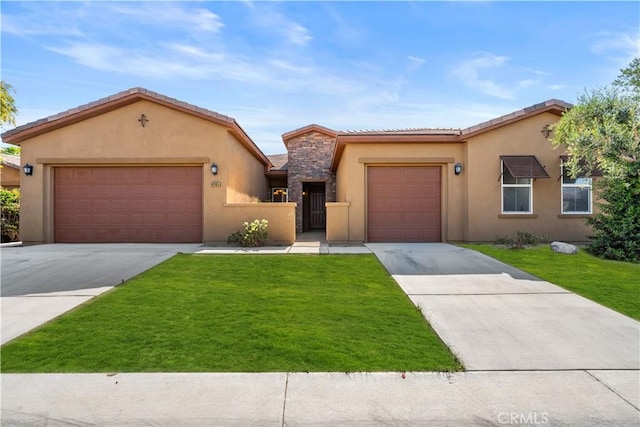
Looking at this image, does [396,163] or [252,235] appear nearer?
[252,235]

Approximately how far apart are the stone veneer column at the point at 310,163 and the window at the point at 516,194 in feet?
28.6

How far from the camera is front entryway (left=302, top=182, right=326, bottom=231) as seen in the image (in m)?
19.8

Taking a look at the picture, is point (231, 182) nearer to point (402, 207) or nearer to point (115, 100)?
point (115, 100)

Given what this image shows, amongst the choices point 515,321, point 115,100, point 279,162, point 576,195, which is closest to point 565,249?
point 576,195

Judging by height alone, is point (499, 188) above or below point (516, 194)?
above

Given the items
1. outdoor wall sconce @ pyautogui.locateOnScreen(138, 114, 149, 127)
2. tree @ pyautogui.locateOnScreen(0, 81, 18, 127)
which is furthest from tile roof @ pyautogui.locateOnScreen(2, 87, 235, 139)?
outdoor wall sconce @ pyautogui.locateOnScreen(138, 114, 149, 127)

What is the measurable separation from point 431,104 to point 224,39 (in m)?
8.65

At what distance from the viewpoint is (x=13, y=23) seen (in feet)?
30.5

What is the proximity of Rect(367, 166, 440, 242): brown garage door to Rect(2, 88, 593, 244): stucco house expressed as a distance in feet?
0.12

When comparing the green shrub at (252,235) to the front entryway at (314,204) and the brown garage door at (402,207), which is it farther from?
the front entryway at (314,204)

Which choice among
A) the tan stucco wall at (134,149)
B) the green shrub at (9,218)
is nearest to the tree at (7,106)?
the tan stucco wall at (134,149)

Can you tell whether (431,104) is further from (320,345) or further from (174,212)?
(320,345)

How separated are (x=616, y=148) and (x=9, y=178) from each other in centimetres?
2393

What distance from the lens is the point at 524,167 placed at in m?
11.4
